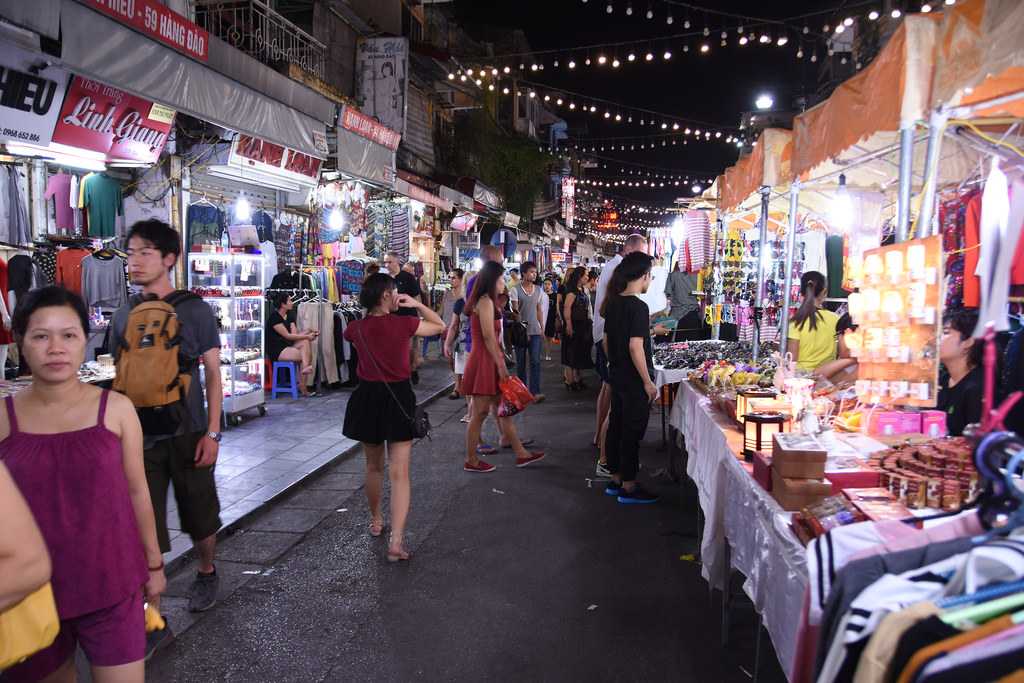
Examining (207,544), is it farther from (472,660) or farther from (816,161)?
(816,161)

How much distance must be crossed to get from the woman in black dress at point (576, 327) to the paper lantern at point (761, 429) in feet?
27.1

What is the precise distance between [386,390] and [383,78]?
14.1 m

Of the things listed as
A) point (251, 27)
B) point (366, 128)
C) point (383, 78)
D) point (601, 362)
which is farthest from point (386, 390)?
point (383, 78)

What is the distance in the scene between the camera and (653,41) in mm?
14125

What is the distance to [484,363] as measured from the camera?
7.46 m

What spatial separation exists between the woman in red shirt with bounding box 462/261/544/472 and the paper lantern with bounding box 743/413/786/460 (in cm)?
359

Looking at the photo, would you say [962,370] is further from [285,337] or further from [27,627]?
[285,337]

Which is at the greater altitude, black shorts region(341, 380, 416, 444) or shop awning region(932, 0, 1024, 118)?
shop awning region(932, 0, 1024, 118)

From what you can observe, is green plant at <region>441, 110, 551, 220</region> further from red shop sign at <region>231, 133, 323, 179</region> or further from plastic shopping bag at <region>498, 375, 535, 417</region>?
plastic shopping bag at <region>498, 375, 535, 417</region>

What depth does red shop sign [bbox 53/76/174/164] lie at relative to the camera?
22.5 feet

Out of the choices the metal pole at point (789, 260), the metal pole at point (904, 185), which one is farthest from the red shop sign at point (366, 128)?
the metal pole at point (904, 185)

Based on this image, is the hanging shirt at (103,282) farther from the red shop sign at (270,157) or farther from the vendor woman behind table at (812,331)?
the vendor woman behind table at (812,331)

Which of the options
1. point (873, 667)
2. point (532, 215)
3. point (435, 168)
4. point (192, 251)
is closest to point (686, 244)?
point (192, 251)

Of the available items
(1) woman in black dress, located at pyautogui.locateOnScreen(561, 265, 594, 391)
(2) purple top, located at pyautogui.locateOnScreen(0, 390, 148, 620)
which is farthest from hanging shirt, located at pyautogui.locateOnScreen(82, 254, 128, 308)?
(1) woman in black dress, located at pyautogui.locateOnScreen(561, 265, 594, 391)
